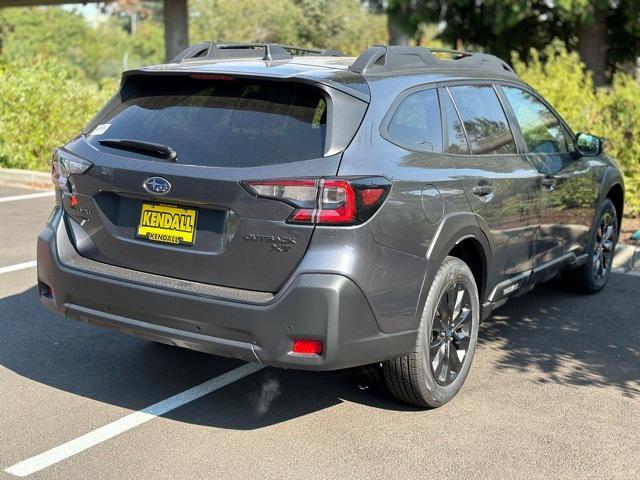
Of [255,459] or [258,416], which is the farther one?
[258,416]

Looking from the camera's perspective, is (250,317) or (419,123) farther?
(419,123)

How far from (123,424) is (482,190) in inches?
89.0

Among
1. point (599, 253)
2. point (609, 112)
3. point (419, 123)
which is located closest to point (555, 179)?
point (599, 253)

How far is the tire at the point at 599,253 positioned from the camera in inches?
277

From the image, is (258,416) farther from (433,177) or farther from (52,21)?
(52,21)

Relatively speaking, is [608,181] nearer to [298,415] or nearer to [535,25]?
[298,415]

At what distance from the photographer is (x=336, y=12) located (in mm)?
40062

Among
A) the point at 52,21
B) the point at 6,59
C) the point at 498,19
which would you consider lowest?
the point at 52,21

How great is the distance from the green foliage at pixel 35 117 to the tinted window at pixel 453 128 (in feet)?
Result: 29.6

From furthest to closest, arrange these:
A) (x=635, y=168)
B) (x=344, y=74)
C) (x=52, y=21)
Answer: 1. (x=52, y=21)
2. (x=635, y=168)
3. (x=344, y=74)

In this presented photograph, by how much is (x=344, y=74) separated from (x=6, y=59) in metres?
14.1

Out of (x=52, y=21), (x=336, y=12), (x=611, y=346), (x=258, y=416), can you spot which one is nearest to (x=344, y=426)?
(x=258, y=416)

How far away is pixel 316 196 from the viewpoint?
3947mm

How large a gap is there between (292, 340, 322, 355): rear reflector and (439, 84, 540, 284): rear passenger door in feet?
4.42
